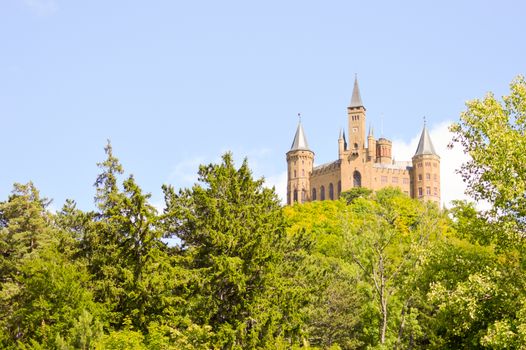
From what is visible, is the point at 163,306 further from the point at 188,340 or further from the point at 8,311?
the point at 8,311

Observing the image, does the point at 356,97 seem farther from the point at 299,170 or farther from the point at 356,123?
the point at 299,170

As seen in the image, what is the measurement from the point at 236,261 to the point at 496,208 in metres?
9.74

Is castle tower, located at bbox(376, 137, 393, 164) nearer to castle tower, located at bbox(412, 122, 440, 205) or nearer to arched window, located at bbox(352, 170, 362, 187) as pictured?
castle tower, located at bbox(412, 122, 440, 205)

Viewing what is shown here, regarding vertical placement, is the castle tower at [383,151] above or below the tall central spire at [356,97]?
below

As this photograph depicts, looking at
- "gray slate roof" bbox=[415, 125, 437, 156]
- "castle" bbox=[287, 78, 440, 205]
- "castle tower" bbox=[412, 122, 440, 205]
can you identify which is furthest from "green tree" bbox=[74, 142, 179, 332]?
"gray slate roof" bbox=[415, 125, 437, 156]

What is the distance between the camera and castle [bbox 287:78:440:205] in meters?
125

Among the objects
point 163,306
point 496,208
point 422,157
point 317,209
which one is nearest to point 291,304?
point 163,306

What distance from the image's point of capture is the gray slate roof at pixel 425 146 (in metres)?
127

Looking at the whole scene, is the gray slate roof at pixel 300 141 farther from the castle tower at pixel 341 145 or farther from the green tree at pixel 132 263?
the green tree at pixel 132 263

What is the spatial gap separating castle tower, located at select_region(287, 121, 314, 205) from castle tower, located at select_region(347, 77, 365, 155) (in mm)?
9169

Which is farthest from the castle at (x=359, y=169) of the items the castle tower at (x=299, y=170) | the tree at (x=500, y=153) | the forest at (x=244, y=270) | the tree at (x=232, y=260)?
the tree at (x=500, y=153)

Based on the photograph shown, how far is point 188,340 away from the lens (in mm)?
23062

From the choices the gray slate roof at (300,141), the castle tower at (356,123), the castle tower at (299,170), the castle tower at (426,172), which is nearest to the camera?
the castle tower at (426,172)

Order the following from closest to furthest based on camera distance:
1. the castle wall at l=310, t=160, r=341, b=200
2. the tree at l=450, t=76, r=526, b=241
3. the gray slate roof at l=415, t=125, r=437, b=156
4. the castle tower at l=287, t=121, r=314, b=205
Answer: the tree at l=450, t=76, r=526, b=241, the castle wall at l=310, t=160, r=341, b=200, the gray slate roof at l=415, t=125, r=437, b=156, the castle tower at l=287, t=121, r=314, b=205
